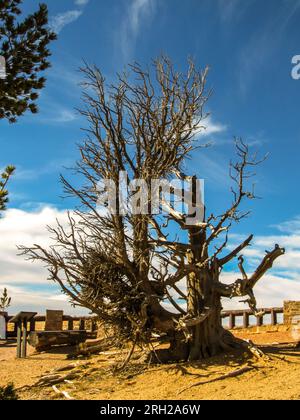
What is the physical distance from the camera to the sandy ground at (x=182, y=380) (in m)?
10.9

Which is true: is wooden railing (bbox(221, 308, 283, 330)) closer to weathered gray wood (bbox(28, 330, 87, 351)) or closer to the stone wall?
the stone wall

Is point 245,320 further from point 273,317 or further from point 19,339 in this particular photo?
point 19,339


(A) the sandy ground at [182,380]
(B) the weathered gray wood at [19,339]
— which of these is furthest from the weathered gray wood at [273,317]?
(B) the weathered gray wood at [19,339]

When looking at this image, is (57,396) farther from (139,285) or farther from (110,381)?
(139,285)

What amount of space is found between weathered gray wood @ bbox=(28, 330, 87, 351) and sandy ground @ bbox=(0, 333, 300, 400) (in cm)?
393

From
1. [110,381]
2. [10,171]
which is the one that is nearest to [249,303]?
[110,381]

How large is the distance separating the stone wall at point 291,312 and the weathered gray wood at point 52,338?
10.2 metres

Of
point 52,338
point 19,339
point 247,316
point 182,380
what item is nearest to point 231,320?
point 247,316

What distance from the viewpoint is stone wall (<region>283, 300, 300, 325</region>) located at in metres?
24.0

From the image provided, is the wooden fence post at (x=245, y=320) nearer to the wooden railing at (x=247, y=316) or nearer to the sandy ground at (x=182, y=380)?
the wooden railing at (x=247, y=316)

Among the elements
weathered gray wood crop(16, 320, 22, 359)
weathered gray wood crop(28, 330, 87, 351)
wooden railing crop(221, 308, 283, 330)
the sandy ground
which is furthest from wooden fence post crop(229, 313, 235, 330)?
the sandy ground

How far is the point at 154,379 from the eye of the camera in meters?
12.8
